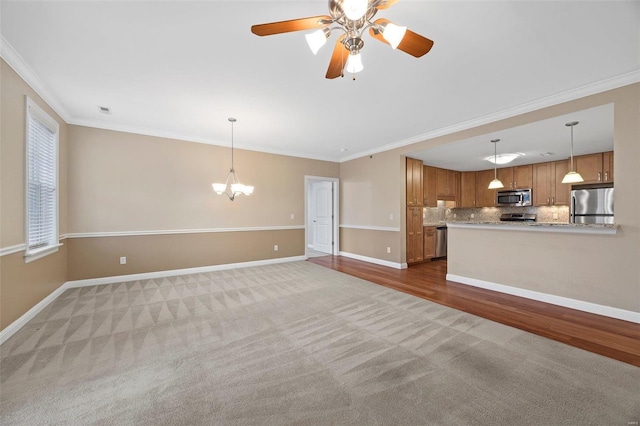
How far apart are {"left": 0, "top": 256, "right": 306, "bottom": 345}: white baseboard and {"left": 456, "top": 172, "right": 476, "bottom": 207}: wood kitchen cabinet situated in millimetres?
4861

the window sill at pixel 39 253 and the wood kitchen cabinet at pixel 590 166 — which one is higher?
the wood kitchen cabinet at pixel 590 166

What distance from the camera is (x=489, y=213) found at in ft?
24.5

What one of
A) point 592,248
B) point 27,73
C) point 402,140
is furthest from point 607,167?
point 27,73

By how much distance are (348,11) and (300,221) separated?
524cm

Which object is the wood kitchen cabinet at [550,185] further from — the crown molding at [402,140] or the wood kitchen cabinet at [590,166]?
the crown molding at [402,140]

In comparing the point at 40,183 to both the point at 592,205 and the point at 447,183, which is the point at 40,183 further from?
the point at 592,205

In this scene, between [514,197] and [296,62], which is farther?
[514,197]

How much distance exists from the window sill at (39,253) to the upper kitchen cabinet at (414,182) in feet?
19.6

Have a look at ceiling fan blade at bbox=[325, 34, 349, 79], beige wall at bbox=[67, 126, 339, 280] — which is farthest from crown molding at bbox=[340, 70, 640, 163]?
beige wall at bbox=[67, 126, 339, 280]

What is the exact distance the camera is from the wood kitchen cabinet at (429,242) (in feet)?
20.5

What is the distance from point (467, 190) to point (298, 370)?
7.23 m

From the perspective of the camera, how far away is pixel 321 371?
1.99m

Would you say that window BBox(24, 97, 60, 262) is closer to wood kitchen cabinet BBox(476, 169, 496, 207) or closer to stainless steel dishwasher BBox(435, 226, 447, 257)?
stainless steel dishwasher BBox(435, 226, 447, 257)

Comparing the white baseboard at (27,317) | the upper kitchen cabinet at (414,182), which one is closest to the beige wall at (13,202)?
the white baseboard at (27,317)
